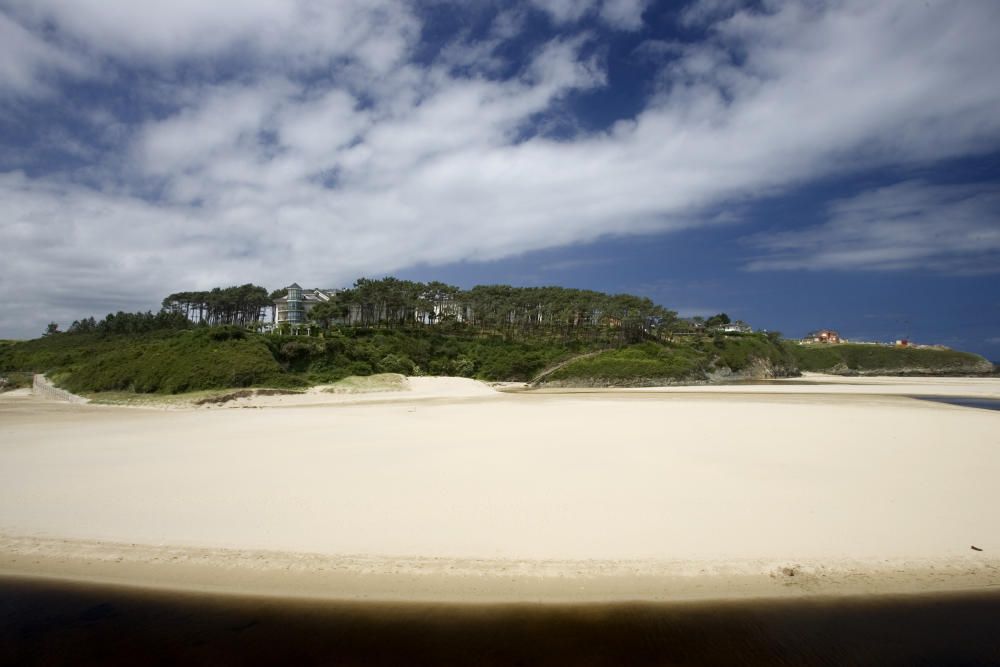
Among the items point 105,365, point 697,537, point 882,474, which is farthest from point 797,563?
point 105,365

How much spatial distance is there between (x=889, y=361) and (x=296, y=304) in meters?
113

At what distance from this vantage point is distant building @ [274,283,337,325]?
65750mm

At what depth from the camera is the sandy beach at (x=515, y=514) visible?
22.1ft

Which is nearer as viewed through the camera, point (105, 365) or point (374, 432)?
point (374, 432)

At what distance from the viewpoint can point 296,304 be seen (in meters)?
66.6

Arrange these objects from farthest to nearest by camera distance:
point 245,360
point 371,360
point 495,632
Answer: point 371,360 → point 245,360 → point 495,632

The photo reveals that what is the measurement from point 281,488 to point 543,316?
69173 millimetres

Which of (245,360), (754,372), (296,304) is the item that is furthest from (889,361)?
(245,360)

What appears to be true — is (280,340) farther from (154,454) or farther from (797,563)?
(797,563)

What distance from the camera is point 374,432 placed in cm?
1533

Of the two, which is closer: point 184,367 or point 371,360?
point 184,367

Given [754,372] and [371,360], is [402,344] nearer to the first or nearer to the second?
[371,360]

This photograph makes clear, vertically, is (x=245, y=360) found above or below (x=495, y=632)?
above

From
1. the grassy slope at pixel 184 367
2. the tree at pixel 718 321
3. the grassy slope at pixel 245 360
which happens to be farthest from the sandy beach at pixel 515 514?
the tree at pixel 718 321
